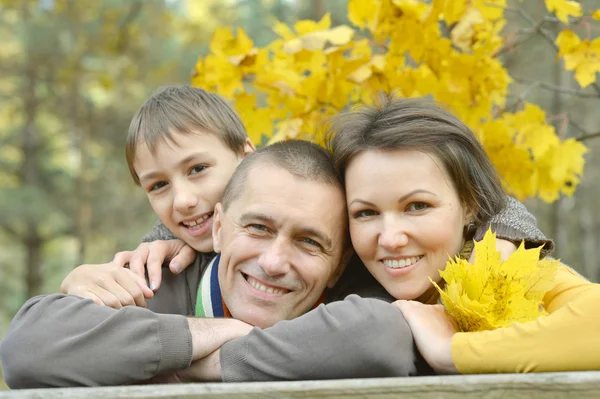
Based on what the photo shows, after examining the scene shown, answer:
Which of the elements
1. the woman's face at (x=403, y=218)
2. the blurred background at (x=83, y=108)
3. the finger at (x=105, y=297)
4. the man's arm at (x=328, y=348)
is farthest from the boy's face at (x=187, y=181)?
the blurred background at (x=83, y=108)

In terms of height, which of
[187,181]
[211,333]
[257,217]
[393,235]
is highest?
[187,181]

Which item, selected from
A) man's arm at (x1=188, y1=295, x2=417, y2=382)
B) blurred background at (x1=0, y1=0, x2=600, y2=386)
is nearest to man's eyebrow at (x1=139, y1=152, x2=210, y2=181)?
man's arm at (x1=188, y1=295, x2=417, y2=382)

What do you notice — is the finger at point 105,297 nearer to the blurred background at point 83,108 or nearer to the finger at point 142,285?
the finger at point 142,285

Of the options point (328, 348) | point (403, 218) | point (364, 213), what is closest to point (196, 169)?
point (364, 213)

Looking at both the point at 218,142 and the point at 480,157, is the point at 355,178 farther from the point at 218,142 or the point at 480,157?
the point at 218,142

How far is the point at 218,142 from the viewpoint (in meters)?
2.66

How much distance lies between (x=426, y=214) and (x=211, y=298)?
770 millimetres

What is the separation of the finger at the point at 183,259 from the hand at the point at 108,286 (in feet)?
0.63

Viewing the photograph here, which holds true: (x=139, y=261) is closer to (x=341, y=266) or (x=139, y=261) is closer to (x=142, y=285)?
(x=142, y=285)

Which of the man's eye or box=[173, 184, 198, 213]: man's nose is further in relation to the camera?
the man's eye

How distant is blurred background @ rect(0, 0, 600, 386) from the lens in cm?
1158

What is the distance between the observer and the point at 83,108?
505 inches

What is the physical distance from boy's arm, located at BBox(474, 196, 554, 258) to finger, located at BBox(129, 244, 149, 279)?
1.13 m

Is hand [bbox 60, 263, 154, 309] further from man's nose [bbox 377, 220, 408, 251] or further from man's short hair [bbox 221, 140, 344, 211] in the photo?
man's nose [bbox 377, 220, 408, 251]
